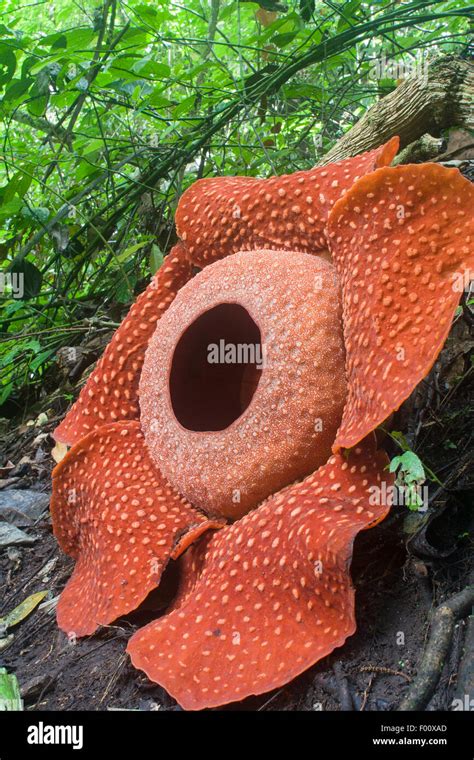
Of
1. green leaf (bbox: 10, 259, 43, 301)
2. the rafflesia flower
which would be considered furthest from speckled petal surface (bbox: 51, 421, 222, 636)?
green leaf (bbox: 10, 259, 43, 301)

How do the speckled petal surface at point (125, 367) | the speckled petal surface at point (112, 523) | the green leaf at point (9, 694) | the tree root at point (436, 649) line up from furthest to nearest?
the speckled petal surface at point (125, 367) → the speckled petal surface at point (112, 523) → the green leaf at point (9, 694) → the tree root at point (436, 649)

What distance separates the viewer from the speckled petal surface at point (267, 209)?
230 cm

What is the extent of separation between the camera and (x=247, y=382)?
270 centimetres

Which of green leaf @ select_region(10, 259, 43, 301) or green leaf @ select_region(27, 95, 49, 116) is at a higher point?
green leaf @ select_region(27, 95, 49, 116)

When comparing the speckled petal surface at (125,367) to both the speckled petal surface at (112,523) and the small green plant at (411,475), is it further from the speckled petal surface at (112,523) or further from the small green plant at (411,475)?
the small green plant at (411,475)

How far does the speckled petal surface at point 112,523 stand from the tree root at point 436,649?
2.54ft

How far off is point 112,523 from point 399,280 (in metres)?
1.25

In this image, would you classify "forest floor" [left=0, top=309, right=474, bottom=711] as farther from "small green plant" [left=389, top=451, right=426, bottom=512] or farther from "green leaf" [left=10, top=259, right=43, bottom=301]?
"green leaf" [left=10, top=259, right=43, bottom=301]

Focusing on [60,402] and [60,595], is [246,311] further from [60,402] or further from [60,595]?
[60,402]

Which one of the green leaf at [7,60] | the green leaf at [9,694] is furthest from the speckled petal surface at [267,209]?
the green leaf at [9,694]

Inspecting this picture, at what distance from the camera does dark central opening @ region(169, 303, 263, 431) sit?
2.42m

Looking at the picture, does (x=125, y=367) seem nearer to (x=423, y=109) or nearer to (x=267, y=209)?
(x=267, y=209)

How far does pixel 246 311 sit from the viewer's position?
91.0 inches
